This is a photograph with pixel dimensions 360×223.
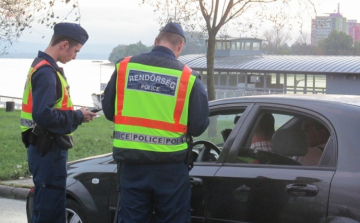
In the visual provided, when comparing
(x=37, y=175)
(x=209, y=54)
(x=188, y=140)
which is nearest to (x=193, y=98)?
(x=188, y=140)

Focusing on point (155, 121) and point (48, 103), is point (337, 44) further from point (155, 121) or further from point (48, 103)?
point (155, 121)

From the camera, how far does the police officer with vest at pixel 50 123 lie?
415 cm

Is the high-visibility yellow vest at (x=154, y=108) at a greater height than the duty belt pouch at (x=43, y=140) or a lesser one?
greater

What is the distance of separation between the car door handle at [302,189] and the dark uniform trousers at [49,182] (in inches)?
65.7

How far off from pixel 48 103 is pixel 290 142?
1737 millimetres

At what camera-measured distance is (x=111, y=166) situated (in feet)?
15.7

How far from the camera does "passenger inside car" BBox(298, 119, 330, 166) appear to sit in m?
3.87

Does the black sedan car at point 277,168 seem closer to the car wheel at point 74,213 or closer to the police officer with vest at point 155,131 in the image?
the car wheel at point 74,213

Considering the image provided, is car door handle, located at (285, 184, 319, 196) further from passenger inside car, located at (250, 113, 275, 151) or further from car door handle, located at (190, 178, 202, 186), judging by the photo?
car door handle, located at (190, 178, 202, 186)

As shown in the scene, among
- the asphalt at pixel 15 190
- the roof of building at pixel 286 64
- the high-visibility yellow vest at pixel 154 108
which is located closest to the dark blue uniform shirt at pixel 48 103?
the high-visibility yellow vest at pixel 154 108

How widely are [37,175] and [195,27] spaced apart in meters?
13.9

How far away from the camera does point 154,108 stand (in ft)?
12.3

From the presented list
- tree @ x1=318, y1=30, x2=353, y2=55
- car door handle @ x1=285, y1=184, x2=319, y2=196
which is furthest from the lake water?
car door handle @ x1=285, y1=184, x2=319, y2=196

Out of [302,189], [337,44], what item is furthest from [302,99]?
[337,44]
